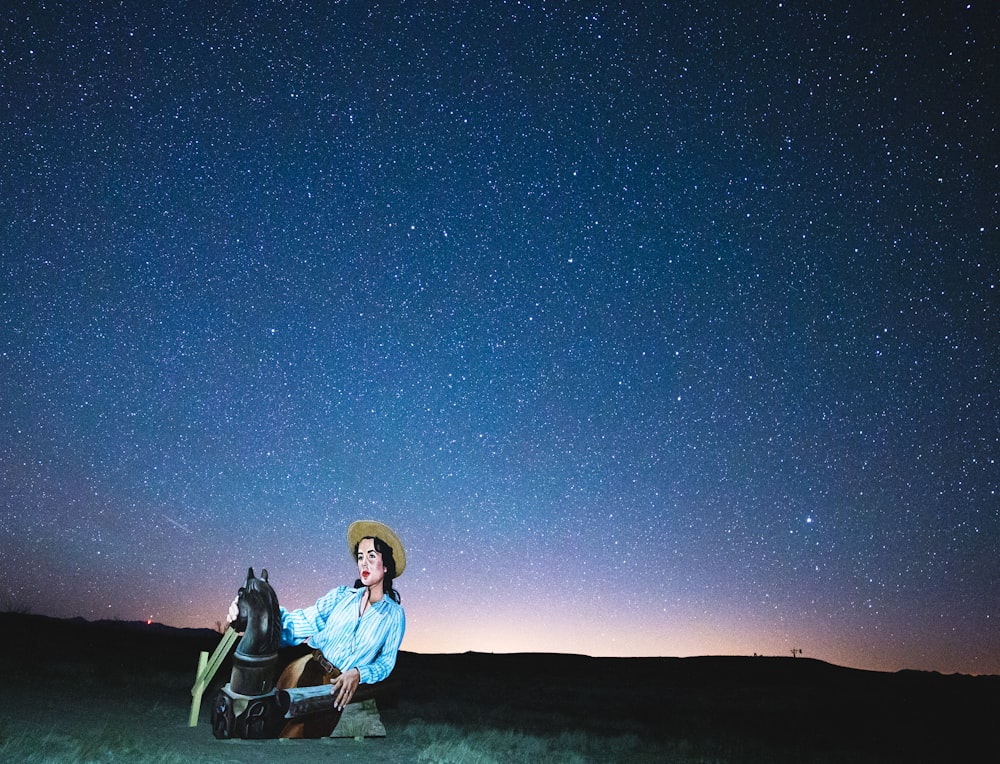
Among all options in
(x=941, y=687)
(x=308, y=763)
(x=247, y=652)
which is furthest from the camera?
(x=941, y=687)

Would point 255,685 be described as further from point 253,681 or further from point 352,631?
point 352,631

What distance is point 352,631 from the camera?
6.87m

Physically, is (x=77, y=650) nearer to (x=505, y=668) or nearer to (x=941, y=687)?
(x=505, y=668)

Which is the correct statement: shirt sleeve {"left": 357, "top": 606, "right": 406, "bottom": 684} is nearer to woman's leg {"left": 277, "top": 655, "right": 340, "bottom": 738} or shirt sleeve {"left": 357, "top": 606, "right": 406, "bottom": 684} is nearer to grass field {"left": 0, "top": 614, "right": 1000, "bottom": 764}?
woman's leg {"left": 277, "top": 655, "right": 340, "bottom": 738}

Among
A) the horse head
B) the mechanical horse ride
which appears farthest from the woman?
the horse head

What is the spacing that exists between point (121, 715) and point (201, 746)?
365 cm

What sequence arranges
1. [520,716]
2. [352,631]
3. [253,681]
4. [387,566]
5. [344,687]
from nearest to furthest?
[253,681], [344,687], [352,631], [387,566], [520,716]

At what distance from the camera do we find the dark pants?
632 centimetres

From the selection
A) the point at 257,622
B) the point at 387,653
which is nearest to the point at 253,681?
the point at 257,622

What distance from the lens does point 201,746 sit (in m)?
7.03

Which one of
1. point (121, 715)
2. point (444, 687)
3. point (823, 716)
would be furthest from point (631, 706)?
point (121, 715)

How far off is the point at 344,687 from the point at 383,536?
150 centimetres

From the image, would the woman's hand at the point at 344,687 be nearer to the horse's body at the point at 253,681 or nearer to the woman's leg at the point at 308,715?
the woman's leg at the point at 308,715

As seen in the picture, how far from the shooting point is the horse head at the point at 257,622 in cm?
611
